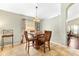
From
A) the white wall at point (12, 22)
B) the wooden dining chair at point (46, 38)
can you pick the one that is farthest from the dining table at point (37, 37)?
the white wall at point (12, 22)

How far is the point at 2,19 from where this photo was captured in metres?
1.96

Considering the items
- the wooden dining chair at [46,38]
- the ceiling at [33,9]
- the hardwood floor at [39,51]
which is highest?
the ceiling at [33,9]

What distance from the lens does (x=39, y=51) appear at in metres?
2.00

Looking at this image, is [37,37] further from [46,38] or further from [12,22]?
[12,22]

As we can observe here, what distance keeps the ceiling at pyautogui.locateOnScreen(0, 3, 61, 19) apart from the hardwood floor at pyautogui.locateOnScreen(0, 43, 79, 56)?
1.78 ft

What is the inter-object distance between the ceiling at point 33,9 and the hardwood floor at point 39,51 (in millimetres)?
542

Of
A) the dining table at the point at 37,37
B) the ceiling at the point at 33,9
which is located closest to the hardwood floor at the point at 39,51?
the dining table at the point at 37,37

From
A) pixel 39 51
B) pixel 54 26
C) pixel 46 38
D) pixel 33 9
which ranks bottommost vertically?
pixel 39 51

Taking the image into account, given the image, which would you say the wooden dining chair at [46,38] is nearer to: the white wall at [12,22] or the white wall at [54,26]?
the white wall at [54,26]

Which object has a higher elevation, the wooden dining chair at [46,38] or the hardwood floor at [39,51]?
the wooden dining chair at [46,38]

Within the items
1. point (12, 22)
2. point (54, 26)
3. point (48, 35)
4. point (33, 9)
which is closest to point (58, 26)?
point (54, 26)

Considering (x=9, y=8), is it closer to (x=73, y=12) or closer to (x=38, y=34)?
(x=38, y=34)

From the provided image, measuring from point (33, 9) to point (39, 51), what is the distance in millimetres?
738

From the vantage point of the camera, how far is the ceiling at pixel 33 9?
197 cm
